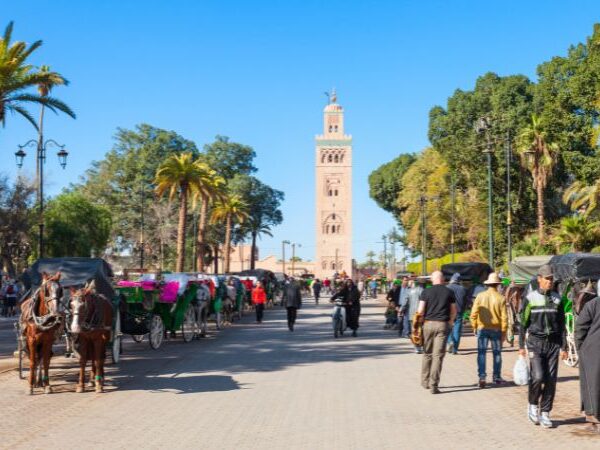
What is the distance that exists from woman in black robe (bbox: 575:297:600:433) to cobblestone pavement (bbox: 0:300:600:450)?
0.43 meters

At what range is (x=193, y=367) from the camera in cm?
1545

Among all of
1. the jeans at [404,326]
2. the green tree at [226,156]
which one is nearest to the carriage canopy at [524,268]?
the jeans at [404,326]

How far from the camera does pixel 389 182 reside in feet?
305

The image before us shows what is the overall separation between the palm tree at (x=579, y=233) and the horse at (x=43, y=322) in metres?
30.4

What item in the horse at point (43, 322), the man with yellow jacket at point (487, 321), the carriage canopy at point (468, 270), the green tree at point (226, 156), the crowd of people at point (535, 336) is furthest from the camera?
the green tree at point (226, 156)

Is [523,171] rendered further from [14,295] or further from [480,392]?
[480,392]

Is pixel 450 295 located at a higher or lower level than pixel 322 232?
lower

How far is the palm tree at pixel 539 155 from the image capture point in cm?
4888

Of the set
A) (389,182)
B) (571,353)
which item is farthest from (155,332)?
(389,182)

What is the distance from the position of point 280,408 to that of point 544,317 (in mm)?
3564

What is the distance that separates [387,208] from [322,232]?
35658 millimetres

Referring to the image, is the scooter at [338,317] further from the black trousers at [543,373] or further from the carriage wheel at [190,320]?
the black trousers at [543,373]

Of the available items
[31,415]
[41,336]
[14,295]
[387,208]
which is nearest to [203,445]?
[31,415]

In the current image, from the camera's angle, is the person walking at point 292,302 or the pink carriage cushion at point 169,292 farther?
the person walking at point 292,302
